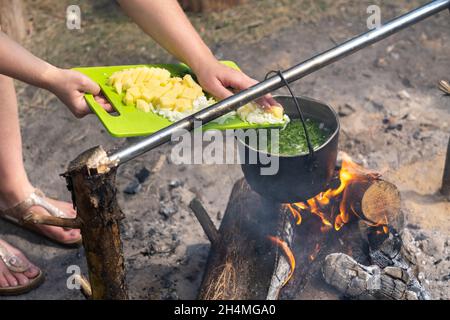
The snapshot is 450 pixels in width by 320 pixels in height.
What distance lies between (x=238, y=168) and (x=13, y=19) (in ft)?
8.43

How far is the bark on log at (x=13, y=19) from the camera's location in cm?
509

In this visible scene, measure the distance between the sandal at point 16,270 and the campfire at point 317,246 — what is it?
3.29ft

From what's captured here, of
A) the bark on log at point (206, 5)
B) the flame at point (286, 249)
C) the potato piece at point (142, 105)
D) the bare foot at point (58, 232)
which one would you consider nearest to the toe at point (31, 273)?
the bare foot at point (58, 232)

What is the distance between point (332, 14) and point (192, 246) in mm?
3009

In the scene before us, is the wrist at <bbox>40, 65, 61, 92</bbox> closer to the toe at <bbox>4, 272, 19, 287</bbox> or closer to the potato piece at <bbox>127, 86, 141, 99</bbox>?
the potato piece at <bbox>127, 86, 141, 99</bbox>

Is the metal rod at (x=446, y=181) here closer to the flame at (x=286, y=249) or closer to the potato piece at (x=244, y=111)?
the flame at (x=286, y=249)

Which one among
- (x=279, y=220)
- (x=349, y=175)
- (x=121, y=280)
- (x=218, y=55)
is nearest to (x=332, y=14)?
(x=218, y=55)

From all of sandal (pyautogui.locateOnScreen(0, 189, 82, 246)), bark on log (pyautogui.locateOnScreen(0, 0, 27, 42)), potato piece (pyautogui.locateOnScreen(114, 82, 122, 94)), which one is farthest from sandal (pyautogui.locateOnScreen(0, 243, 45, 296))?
bark on log (pyautogui.locateOnScreen(0, 0, 27, 42))

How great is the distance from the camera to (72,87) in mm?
2703

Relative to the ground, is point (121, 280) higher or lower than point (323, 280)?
higher

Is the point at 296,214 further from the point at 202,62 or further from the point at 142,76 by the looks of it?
the point at 142,76

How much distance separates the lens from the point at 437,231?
11.5 ft

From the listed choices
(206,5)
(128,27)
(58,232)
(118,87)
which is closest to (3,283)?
(58,232)

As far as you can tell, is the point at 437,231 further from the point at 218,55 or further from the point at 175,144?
the point at 218,55
